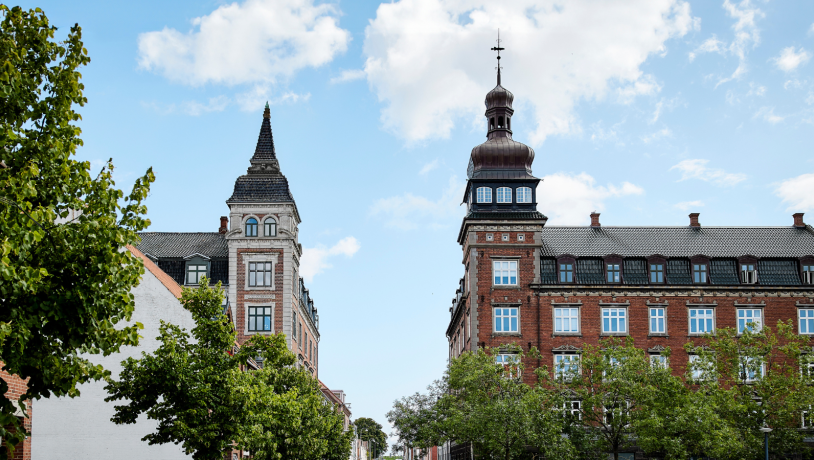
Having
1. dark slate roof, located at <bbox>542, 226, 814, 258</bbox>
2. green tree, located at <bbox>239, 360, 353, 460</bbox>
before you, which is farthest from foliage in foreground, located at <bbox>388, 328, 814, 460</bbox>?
dark slate roof, located at <bbox>542, 226, 814, 258</bbox>

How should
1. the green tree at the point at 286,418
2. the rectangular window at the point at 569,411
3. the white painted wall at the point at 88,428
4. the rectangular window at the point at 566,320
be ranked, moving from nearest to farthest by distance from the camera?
the green tree at the point at 286,418 < the white painted wall at the point at 88,428 < the rectangular window at the point at 569,411 < the rectangular window at the point at 566,320

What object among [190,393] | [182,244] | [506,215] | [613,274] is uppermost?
[506,215]

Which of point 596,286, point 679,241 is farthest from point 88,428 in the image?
point 679,241

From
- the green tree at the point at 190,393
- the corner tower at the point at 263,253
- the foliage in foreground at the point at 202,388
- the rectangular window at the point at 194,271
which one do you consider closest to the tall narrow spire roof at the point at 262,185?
the corner tower at the point at 263,253

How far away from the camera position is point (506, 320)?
56.7 m

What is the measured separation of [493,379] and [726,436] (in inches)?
475

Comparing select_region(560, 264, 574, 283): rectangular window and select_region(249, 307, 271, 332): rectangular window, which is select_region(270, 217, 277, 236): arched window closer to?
select_region(249, 307, 271, 332): rectangular window

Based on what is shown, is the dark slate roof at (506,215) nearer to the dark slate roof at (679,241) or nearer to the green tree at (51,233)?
the dark slate roof at (679,241)

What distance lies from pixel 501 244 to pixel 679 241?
13551 mm

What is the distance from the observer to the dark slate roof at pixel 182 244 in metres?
60.9

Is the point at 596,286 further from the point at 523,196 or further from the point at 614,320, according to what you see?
the point at 523,196

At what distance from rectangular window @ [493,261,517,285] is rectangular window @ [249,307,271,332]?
618 inches

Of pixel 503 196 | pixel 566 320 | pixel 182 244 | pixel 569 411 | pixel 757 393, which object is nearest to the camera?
pixel 757 393

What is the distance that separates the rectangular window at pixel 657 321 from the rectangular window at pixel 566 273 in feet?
18.9
